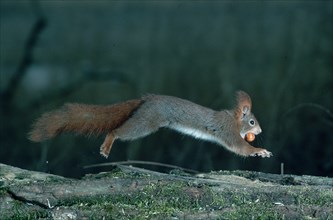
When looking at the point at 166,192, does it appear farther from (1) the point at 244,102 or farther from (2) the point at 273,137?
(2) the point at 273,137

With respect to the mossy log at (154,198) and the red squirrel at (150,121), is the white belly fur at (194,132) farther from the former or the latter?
the mossy log at (154,198)

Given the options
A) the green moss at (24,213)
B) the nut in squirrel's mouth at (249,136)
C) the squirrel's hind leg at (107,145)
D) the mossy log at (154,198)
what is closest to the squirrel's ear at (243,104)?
the nut in squirrel's mouth at (249,136)

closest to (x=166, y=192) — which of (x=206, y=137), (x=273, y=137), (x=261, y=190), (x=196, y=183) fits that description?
(x=196, y=183)

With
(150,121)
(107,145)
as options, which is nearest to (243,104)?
(150,121)

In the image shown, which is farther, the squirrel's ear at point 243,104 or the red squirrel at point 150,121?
the squirrel's ear at point 243,104

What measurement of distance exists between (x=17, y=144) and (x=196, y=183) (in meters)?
4.08

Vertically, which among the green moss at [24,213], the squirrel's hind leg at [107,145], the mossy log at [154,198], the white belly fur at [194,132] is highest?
the white belly fur at [194,132]

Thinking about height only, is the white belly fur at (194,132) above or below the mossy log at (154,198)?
above

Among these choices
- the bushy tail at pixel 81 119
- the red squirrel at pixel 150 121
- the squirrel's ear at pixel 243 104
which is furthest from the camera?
the squirrel's ear at pixel 243 104

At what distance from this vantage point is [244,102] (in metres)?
4.78

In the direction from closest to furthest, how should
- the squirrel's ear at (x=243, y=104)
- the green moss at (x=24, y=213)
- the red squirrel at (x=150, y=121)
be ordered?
the green moss at (x=24, y=213), the red squirrel at (x=150, y=121), the squirrel's ear at (x=243, y=104)

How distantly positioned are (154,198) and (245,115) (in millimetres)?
1783

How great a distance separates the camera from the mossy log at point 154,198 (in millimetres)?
2963

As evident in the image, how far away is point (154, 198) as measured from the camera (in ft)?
10.2
